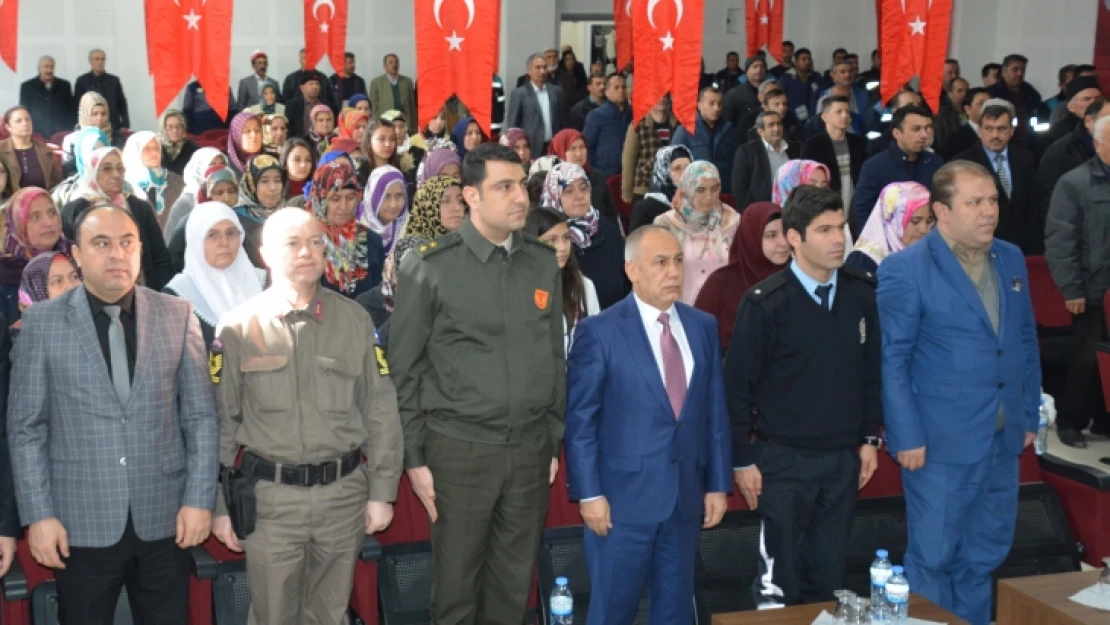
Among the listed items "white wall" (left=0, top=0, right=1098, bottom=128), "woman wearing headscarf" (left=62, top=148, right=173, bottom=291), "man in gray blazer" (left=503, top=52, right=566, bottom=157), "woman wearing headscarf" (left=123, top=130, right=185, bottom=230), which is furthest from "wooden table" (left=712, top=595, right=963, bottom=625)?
"white wall" (left=0, top=0, right=1098, bottom=128)

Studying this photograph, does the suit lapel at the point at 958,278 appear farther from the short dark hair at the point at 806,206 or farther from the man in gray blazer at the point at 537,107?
the man in gray blazer at the point at 537,107

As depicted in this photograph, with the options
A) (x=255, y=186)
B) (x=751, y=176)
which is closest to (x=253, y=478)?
(x=255, y=186)

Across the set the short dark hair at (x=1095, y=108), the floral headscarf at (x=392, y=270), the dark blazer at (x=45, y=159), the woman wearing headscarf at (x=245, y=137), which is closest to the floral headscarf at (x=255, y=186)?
the floral headscarf at (x=392, y=270)

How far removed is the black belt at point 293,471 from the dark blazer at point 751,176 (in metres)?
5.10

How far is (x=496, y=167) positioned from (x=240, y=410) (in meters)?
1.03

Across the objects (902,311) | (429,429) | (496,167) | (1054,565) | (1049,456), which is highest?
(496,167)

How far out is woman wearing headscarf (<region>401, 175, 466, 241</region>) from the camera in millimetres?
5305

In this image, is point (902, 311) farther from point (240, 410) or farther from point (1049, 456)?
point (240, 410)

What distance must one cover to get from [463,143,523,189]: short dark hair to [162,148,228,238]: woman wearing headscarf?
3.14m

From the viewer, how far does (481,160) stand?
3.57 m

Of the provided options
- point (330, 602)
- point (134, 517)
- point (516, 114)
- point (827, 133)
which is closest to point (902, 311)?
point (330, 602)

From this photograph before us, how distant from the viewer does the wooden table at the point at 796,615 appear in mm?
3322

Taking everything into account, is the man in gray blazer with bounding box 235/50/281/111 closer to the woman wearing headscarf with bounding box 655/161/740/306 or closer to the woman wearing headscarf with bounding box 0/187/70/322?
the woman wearing headscarf with bounding box 655/161/740/306

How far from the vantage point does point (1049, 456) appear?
486 centimetres
